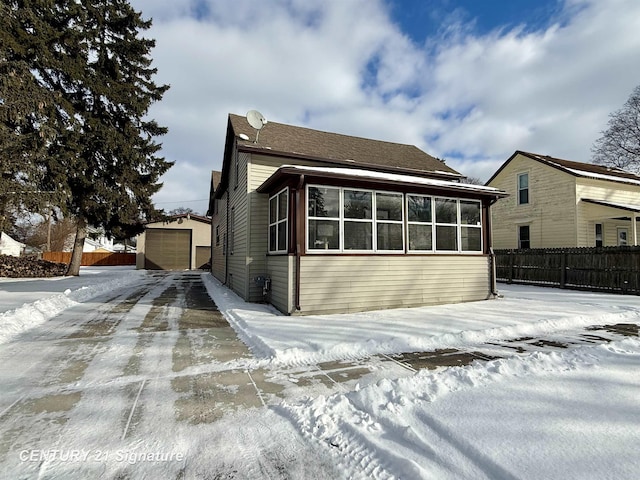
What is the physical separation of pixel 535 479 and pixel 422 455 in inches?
26.1

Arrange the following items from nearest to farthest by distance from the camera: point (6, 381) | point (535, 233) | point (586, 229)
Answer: point (6, 381)
point (586, 229)
point (535, 233)

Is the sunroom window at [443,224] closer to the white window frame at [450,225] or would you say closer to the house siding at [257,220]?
the white window frame at [450,225]

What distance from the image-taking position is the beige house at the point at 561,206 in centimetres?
1485

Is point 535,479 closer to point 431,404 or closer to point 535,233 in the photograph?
point 431,404

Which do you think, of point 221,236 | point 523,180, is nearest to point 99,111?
point 221,236

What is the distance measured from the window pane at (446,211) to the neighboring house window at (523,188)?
10942 mm

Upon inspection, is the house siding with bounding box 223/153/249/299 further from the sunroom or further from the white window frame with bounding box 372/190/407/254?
the white window frame with bounding box 372/190/407/254

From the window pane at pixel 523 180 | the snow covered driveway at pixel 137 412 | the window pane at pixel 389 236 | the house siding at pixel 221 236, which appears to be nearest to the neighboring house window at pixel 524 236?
the window pane at pixel 523 180

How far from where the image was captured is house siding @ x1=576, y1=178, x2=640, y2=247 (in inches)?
587

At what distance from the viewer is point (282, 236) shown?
26.8ft

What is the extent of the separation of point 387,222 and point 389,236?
365 mm

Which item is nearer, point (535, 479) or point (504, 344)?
point (535, 479)

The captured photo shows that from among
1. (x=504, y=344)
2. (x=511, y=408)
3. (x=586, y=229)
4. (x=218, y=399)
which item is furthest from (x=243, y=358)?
(x=586, y=229)

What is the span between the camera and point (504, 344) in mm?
4973
